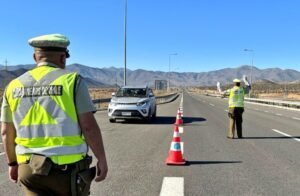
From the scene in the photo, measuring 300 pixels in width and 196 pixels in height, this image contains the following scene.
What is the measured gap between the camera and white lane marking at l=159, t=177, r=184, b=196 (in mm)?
6973

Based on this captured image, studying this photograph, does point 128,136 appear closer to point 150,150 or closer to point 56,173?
point 150,150

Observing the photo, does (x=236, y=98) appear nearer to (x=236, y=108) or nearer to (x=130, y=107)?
(x=236, y=108)

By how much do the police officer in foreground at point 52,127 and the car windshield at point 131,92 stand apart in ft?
59.6

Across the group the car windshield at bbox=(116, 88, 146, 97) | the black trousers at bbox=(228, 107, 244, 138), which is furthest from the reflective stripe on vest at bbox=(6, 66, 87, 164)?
the car windshield at bbox=(116, 88, 146, 97)

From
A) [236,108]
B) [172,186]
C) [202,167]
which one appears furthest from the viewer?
[236,108]

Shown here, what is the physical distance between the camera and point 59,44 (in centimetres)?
347

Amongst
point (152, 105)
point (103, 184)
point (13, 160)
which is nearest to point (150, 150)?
point (103, 184)

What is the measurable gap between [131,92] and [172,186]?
1469 cm

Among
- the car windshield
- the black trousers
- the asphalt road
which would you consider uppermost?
the car windshield

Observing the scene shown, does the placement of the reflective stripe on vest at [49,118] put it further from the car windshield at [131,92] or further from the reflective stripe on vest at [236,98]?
the car windshield at [131,92]

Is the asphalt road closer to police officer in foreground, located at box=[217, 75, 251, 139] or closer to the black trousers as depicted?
the black trousers

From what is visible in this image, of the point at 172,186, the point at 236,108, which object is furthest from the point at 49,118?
the point at 236,108

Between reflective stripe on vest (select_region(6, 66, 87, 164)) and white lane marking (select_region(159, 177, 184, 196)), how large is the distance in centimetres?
380

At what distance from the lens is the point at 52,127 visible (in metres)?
3.30
